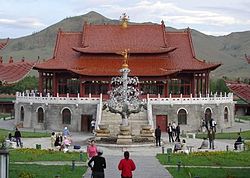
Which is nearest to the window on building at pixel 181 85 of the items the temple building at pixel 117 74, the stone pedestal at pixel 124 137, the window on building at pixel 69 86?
the temple building at pixel 117 74

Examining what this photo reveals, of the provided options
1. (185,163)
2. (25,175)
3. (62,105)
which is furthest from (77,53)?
(25,175)

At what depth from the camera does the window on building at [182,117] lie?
63.8 meters

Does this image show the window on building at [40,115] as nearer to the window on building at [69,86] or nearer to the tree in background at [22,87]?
the window on building at [69,86]

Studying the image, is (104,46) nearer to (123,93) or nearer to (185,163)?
(123,93)

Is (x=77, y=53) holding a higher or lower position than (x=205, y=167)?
higher

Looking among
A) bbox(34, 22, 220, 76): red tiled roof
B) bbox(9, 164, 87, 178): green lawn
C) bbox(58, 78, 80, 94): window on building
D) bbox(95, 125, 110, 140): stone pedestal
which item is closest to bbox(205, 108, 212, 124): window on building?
bbox(34, 22, 220, 76): red tiled roof

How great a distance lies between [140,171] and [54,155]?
8.50 meters

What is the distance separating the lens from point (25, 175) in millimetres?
27734

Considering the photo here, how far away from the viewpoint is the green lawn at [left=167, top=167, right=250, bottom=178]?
2942 cm

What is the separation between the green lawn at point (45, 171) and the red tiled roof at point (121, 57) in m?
34.2

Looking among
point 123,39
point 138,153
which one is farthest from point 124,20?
point 138,153

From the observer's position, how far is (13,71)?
25281 millimetres

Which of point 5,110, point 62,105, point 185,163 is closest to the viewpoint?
point 185,163

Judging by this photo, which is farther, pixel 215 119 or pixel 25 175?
pixel 215 119
